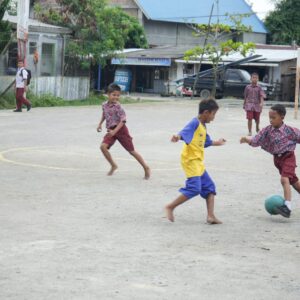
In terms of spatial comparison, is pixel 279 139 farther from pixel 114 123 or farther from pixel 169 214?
pixel 114 123

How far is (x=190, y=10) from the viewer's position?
6031cm

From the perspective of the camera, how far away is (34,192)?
32.6 ft

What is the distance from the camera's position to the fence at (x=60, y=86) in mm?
30492

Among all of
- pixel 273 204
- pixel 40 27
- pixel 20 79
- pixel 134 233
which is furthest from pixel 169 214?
pixel 40 27

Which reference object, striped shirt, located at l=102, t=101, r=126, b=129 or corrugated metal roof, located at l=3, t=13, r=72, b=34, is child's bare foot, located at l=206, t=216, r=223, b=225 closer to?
striped shirt, located at l=102, t=101, r=126, b=129

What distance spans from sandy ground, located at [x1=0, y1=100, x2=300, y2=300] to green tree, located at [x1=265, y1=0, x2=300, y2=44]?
44.4 meters

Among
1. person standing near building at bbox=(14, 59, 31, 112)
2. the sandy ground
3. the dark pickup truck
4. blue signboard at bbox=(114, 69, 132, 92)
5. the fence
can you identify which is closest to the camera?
the sandy ground

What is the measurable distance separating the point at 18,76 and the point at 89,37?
9459 mm

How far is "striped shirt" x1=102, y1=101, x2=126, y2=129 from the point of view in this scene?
11562mm

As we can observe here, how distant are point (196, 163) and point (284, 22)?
53.2 m

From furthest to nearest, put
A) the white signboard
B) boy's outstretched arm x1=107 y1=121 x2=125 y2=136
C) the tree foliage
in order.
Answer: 1. the tree foliage
2. the white signboard
3. boy's outstretched arm x1=107 y1=121 x2=125 y2=136

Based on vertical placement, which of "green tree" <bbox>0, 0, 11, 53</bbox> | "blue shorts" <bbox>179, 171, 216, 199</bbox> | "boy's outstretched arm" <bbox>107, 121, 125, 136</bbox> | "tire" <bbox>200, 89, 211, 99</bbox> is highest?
"green tree" <bbox>0, 0, 11, 53</bbox>

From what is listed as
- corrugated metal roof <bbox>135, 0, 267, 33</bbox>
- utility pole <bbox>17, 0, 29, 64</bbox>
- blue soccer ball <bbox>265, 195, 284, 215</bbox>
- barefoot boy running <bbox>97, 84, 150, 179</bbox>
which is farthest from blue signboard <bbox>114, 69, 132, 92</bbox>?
blue soccer ball <bbox>265, 195, 284, 215</bbox>

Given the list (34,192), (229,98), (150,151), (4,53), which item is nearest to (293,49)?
(229,98)
